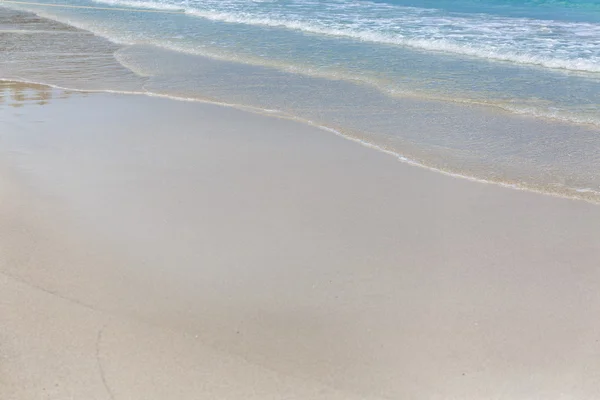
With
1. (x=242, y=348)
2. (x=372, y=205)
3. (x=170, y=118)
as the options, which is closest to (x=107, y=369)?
(x=242, y=348)

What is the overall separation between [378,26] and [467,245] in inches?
377

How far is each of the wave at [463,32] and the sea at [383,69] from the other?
0.13 ft

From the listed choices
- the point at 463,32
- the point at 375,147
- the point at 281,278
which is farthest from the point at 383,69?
the point at 281,278

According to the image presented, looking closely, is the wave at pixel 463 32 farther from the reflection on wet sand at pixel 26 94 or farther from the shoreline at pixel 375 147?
the reflection on wet sand at pixel 26 94

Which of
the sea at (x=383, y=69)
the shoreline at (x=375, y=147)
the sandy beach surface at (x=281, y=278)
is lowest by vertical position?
the sandy beach surface at (x=281, y=278)

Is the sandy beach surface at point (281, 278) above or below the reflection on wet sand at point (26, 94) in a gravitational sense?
below

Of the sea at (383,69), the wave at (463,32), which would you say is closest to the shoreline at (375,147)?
the sea at (383,69)

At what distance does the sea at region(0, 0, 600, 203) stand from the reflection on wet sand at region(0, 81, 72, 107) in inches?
11.5

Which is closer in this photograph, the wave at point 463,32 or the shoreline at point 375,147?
the shoreline at point 375,147

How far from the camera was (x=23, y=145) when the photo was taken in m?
6.07

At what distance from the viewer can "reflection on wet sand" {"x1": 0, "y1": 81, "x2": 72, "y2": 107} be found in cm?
758

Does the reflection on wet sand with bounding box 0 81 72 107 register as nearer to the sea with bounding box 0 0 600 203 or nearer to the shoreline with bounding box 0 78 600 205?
the shoreline with bounding box 0 78 600 205

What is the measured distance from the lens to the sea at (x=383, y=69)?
20.7 feet

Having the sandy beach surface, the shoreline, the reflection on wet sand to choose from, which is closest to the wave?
the shoreline
